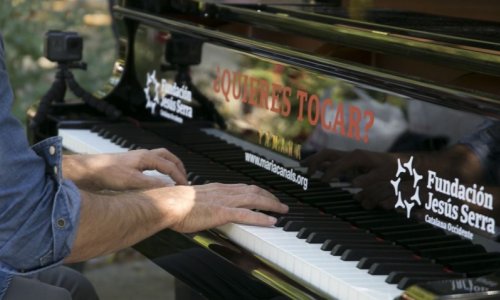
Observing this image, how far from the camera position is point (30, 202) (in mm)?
1887

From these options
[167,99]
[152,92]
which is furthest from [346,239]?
[152,92]

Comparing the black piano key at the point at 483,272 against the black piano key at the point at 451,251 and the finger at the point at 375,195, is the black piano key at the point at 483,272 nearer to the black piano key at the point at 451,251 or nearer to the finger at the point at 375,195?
the black piano key at the point at 451,251

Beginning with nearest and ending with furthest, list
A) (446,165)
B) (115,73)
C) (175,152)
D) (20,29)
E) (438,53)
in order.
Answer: (446,165)
(438,53)
(175,152)
(115,73)
(20,29)

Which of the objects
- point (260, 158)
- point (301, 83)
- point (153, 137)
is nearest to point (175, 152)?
point (153, 137)

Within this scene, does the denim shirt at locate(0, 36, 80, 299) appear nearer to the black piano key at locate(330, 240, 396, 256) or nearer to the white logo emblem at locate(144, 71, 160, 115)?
the black piano key at locate(330, 240, 396, 256)

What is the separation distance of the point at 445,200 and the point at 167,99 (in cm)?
127

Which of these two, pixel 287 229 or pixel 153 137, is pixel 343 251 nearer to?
pixel 287 229

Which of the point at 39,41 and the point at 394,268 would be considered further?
the point at 39,41

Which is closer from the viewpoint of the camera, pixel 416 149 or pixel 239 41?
pixel 416 149

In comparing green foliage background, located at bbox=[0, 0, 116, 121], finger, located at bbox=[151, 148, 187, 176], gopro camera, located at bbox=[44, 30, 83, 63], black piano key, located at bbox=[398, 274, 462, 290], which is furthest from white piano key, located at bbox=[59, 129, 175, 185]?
green foliage background, located at bbox=[0, 0, 116, 121]

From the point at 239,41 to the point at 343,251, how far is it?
77cm

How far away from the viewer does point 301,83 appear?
7.99 ft

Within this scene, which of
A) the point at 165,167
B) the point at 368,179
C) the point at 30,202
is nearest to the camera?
the point at 30,202

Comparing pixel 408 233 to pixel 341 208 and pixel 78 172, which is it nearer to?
pixel 341 208
